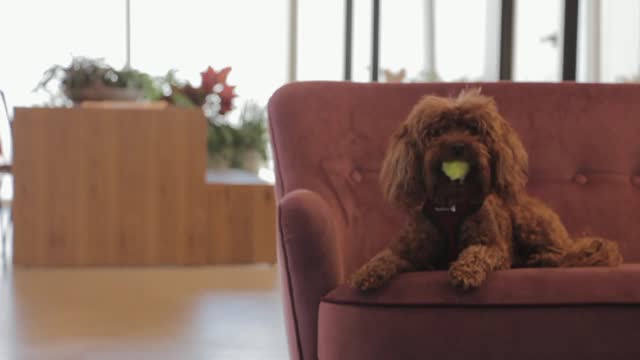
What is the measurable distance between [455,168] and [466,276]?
Answer: 0.24m

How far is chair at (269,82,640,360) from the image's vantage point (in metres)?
1.81

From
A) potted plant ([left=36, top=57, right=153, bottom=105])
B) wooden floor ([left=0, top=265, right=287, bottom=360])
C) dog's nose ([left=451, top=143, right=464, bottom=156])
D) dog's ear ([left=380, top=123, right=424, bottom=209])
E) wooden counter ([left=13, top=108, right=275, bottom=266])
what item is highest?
potted plant ([left=36, top=57, right=153, bottom=105])

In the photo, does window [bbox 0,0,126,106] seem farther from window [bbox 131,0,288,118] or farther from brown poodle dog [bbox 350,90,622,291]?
brown poodle dog [bbox 350,90,622,291]

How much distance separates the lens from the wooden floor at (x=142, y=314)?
3045 millimetres

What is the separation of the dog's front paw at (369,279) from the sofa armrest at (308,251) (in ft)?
0.31

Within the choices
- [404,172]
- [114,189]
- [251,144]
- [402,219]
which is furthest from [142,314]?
[251,144]

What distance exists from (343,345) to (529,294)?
394 millimetres

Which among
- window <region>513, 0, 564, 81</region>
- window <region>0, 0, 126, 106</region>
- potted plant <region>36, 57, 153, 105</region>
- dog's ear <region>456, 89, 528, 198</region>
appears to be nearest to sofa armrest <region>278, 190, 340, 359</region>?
dog's ear <region>456, 89, 528, 198</region>

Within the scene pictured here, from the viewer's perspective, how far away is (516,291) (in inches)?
71.7

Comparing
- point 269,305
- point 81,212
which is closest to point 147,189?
point 81,212

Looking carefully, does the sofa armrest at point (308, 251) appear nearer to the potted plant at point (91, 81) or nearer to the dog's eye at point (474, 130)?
the dog's eye at point (474, 130)

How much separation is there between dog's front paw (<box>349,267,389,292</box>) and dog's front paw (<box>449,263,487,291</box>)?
14cm

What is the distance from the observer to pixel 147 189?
4.80m

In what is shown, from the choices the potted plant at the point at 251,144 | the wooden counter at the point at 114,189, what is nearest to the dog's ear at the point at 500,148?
the wooden counter at the point at 114,189
